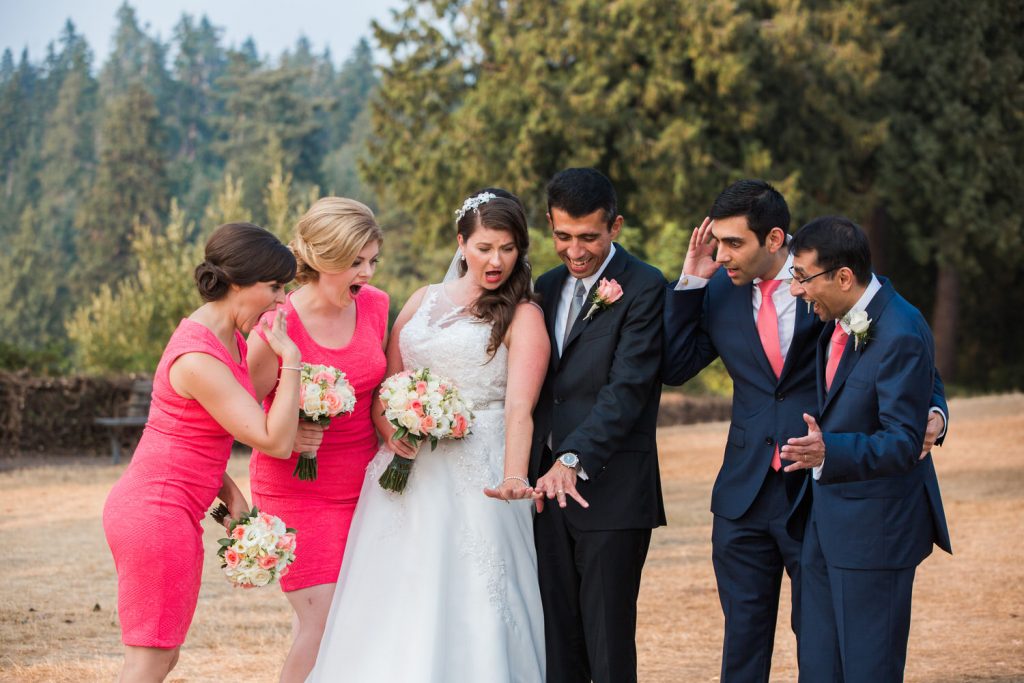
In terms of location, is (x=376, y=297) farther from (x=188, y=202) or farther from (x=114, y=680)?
(x=188, y=202)

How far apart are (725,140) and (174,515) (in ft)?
84.1

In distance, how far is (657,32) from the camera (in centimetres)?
2658

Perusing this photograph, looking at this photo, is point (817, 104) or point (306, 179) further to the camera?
point (306, 179)

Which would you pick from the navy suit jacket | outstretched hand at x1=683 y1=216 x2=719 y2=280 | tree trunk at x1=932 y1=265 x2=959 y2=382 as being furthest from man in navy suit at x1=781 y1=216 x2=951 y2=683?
tree trunk at x1=932 y1=265 x2=959 y2=382

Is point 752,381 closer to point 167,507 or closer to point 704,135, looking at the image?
point 167,507

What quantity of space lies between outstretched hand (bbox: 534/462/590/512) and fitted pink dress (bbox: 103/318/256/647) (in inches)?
48.5

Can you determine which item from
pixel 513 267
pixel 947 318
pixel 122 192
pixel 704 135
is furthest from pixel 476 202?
pixel 122 192

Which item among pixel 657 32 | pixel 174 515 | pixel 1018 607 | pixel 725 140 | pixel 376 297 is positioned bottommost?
pixel 1018 607

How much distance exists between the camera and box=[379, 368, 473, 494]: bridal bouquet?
4.69 metres

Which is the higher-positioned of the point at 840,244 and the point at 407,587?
the point at 840,244

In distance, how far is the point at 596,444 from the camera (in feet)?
15.1

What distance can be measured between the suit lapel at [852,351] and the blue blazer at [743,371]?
13.4 inches

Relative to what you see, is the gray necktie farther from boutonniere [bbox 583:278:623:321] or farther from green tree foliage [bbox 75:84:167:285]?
green tree foliage [bbox 75:84:167:285]

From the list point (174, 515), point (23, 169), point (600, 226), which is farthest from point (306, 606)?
point (23, 169)
